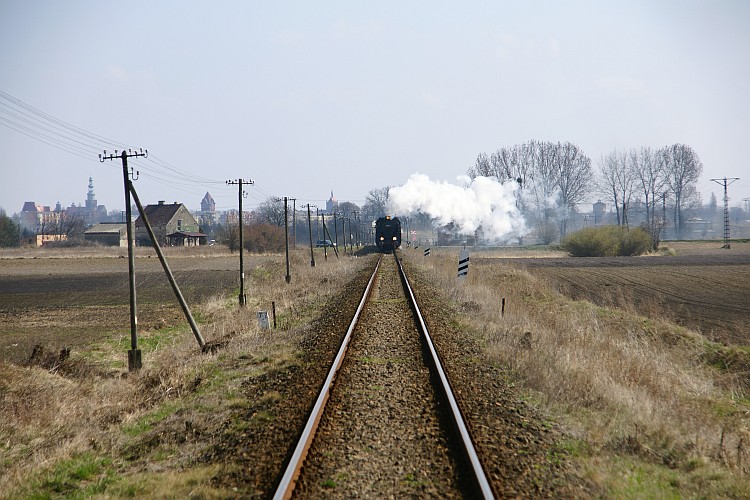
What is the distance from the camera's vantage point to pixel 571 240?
63.0 meters

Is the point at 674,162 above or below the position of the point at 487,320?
above

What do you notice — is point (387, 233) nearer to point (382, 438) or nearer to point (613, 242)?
point (613, 242)

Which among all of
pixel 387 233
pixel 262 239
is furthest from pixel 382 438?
pixel 262 239

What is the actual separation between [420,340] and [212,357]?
160 inches

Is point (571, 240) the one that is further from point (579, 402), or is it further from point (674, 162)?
point (579, 402)

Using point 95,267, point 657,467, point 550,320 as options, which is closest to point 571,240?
point 95,267

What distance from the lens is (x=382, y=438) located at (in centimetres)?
654

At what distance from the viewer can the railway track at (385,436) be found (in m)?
5.29

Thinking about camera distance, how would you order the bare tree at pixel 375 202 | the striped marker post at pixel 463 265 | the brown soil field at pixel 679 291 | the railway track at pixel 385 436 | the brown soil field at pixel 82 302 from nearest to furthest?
the railway track at pixel 385 436 → the brown soil field at pixel 82 302 → the brown soil field at pixel 679 291 → the striped marker post at pixel 463 265 → the bare tree at pixel 375 202

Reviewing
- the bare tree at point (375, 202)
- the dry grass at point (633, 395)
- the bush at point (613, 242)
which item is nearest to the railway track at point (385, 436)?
the dry grass at point (633, 395)

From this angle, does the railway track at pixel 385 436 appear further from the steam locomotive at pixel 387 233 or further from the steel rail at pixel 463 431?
the steam locomotive at pixel 387 233

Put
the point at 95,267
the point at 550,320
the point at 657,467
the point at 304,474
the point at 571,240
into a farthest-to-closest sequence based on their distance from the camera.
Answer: the point at 571,240, the point at 95,267, the point at 550,320, the point at 657,467, the point at 304,474

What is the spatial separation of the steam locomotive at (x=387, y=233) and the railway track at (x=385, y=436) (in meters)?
47.9

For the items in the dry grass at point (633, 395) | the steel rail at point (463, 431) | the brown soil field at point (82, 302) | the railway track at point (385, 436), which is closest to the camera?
the steel rail at point (463, 431)
